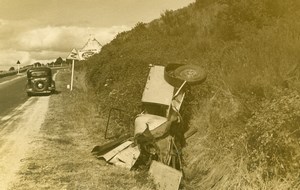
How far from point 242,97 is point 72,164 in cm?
410

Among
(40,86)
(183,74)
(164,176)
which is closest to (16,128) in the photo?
(183,74)

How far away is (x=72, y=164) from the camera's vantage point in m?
9.43

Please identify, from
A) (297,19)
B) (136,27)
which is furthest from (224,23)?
(136,27)

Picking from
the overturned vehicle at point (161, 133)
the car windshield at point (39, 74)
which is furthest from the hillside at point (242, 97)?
the car windshield at point (39, 74)

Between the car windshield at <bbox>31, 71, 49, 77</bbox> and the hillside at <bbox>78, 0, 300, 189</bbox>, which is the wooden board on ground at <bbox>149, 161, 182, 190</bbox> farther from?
the car windshield at <bbox>31, 71, 49, 77</bbox>

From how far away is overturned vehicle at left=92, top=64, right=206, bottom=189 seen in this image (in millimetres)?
8359

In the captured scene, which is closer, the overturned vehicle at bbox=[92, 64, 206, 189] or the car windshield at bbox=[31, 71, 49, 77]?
the overturned vehicle at bbox=[92, 64, 206, 189]

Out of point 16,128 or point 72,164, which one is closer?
point 72,164

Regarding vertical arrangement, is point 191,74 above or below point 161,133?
above

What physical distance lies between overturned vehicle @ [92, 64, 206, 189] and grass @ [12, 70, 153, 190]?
35 centimetres

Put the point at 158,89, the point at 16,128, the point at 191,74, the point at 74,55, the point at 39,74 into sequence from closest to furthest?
1. the point at 191,74
2. the point at 158,89
3. the point at 16,128
4. the point at 39,74
5. the point at 74,55

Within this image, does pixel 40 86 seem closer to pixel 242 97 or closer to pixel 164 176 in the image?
pixel 242 97

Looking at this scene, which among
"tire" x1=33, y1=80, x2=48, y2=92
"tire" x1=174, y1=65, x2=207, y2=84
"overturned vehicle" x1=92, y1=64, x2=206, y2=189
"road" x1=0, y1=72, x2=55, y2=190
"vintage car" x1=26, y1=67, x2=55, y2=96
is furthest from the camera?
"tire" x1=33, y1=80, x2=48, y2=92

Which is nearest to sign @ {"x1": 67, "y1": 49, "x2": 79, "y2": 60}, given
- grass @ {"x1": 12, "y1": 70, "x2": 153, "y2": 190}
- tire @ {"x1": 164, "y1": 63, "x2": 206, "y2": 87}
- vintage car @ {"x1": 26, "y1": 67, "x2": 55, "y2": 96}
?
vintage car @ {"x1": 26, "y1": 67, "x2": 55, "y2": 96}
